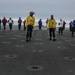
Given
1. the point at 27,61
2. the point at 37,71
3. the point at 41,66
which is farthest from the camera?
the point at 27,61

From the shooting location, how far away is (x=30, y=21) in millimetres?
22656

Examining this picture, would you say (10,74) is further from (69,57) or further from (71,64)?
(69,57)

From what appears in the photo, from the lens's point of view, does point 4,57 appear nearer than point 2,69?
No

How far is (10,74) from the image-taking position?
998cm

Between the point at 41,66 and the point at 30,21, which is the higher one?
the point at 30,21

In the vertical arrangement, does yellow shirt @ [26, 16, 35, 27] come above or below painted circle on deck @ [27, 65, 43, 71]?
above

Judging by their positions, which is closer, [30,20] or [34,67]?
[34,67]

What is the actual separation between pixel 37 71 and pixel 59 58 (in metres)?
3.40

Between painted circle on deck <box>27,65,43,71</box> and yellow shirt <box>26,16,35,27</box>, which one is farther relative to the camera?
yellow shirt <box>26,16,35,27</box>

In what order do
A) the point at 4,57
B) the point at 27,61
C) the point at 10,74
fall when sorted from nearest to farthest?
the point at 10,74 < the point at 27,61 < the point at 4,57

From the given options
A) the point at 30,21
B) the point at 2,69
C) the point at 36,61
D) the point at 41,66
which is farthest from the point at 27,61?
the point at 30,21

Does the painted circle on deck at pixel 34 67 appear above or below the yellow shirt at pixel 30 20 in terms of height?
below

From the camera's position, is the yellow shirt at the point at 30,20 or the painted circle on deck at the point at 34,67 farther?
the yellow shirt at the point at 30,20

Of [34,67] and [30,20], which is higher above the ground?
[30,20]
